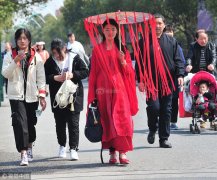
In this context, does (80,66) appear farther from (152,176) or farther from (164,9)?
(164,9)

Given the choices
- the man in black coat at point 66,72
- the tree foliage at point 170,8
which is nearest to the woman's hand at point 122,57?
the man in black coat at point 66,72

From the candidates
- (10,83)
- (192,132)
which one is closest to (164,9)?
(192,132)

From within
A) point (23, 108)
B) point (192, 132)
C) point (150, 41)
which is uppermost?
point (150, 41)

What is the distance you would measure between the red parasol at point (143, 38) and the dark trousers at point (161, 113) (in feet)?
0.56

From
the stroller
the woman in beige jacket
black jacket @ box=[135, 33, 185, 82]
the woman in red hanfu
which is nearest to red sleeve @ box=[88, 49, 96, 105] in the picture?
the woman in red hanfu

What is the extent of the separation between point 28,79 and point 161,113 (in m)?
2.45

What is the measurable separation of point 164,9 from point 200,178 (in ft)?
164

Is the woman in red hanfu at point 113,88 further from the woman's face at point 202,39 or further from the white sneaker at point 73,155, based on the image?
the woman's face at point 202,39

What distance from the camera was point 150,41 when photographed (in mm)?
11539

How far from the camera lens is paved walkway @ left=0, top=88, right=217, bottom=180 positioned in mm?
9245

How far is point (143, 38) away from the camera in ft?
36.4

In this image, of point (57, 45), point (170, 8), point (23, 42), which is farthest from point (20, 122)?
point (170, 8)

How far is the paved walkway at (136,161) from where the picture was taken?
925 cm

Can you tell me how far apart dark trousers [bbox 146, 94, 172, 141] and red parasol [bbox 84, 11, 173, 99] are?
170 mm
